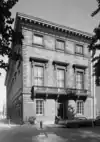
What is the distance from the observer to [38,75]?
25.4m

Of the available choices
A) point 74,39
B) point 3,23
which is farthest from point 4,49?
point 74,39

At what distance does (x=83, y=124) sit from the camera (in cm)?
2027

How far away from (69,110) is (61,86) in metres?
4.04

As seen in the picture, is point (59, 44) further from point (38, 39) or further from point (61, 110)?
point (61, 110)

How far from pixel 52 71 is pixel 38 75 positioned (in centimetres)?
240

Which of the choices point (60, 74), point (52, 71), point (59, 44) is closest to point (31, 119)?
point (52, 71)

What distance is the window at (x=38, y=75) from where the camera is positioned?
2514 centimetres

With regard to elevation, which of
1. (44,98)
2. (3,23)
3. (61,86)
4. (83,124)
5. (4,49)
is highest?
(3,23)

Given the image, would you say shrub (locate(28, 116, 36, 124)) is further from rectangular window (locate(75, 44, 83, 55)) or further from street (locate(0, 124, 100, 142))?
rectangular window (locate(75, 44, 83, 55))

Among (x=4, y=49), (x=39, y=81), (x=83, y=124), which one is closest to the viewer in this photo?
(x=4, y=49)

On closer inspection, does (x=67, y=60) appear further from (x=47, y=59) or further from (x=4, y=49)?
(x=4, y=49)

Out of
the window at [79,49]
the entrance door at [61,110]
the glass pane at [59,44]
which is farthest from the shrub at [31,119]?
the window at [79,49]

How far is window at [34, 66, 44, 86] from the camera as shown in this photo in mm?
→ 25141

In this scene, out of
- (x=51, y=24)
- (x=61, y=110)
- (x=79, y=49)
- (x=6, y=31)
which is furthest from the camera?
(x=79, y=49)
